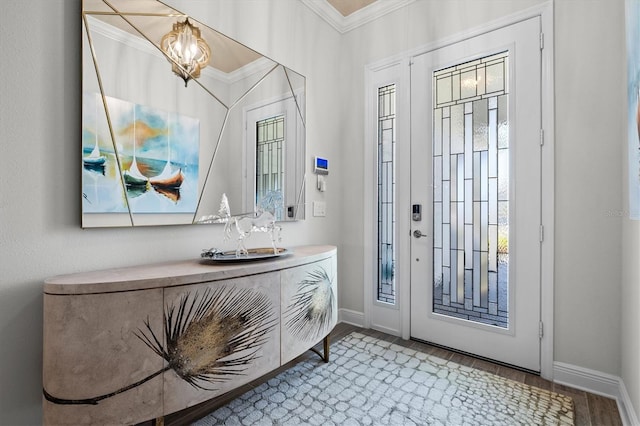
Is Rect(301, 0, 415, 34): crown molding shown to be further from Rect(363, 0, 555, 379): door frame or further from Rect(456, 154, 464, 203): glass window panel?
Rect(456, 154, 464, 203): glass window panel

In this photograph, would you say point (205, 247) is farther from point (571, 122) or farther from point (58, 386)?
point (571, 122)

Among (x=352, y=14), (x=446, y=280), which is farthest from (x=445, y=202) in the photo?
(x=352, y=14)

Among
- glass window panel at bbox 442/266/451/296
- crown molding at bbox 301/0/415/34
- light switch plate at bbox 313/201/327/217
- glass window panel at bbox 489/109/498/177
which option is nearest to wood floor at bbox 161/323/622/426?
glass window panel at bbox 442/266/451/296

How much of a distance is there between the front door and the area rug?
34 centimetres

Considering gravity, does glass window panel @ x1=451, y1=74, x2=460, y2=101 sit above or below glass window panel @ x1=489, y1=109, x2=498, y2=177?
above

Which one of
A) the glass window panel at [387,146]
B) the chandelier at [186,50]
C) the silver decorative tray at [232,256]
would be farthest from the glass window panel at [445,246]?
the chandelier at [186,50]

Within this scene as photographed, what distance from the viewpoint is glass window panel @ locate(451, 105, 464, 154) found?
2.31 m

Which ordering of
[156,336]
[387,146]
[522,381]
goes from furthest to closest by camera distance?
[387,146] → [522,381] → [156,336]

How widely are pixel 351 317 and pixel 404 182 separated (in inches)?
55.2

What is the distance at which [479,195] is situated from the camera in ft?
7.32

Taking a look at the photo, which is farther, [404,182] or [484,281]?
[404,182]

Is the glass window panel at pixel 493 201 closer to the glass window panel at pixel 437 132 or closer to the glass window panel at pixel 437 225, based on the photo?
the glass window panel at pixel 437 225

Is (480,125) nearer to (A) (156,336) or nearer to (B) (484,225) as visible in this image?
(B) (484,225)

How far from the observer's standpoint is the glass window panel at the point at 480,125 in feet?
7.24
